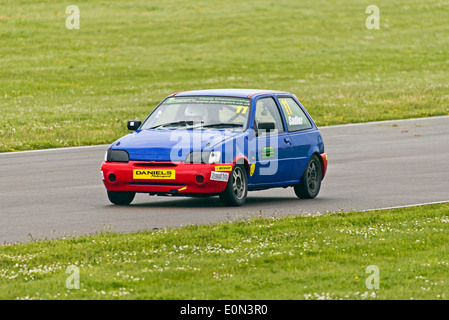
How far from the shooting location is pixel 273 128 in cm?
1462

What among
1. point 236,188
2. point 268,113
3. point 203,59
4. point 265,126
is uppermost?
point 203,59

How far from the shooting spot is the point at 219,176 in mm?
13867

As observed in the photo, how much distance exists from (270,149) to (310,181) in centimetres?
117

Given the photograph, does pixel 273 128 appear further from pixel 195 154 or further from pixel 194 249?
pixel 194 249

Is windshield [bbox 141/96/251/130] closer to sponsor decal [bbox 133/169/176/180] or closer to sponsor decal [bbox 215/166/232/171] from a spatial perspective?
sponsor decal [bbox 215/166/232/171]

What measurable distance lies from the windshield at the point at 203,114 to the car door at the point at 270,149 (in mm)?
270

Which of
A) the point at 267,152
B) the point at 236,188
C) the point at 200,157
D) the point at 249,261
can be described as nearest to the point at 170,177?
the point at 200,157

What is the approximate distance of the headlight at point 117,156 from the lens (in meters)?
14.1

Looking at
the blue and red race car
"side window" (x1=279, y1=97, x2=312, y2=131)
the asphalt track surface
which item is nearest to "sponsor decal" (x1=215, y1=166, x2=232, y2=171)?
the blue and red race car

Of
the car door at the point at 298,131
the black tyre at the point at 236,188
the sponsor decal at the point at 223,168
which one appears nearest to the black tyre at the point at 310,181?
the car door at the point at 298,131

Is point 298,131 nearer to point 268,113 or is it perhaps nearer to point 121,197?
point 268,113

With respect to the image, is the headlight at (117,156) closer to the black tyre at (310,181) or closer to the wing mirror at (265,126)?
the wing mirror at (265,126)

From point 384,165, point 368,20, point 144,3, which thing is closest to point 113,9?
point 144,3
